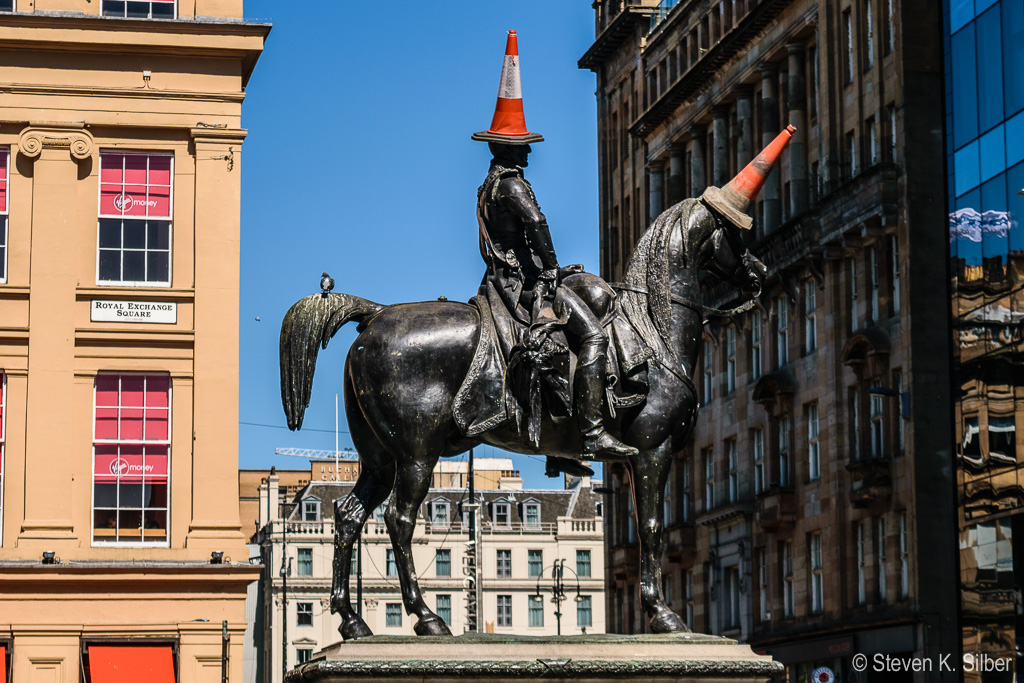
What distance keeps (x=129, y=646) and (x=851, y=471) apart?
21.3 meters

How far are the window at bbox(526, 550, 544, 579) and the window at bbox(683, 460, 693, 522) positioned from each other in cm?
5576

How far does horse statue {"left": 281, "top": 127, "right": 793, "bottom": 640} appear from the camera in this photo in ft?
42.5

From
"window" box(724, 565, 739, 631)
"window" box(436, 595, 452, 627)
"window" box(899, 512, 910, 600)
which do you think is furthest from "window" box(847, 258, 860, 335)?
"window" box(436, 595, 452, 627)

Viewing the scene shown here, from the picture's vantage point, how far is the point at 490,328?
43.4 feet

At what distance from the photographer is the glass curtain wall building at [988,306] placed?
40844 mm

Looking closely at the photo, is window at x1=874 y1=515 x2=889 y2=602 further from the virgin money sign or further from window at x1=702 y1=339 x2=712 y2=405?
the virgin money sign

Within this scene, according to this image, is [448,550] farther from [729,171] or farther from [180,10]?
[180,10]

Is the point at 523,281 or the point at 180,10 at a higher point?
the point at 180,10

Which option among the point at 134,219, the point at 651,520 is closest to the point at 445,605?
the point at 134,219

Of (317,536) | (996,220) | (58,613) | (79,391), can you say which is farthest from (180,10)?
(317,536)

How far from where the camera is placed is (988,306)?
4238cm

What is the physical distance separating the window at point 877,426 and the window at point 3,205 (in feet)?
74.8

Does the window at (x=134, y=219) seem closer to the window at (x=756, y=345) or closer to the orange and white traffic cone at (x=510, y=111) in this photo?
the orange and white traffic cone at (x=510, y=111)

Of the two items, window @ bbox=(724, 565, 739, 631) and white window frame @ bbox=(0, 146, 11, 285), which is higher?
white window frame @ bbox=(0, 146, 11, 285)
